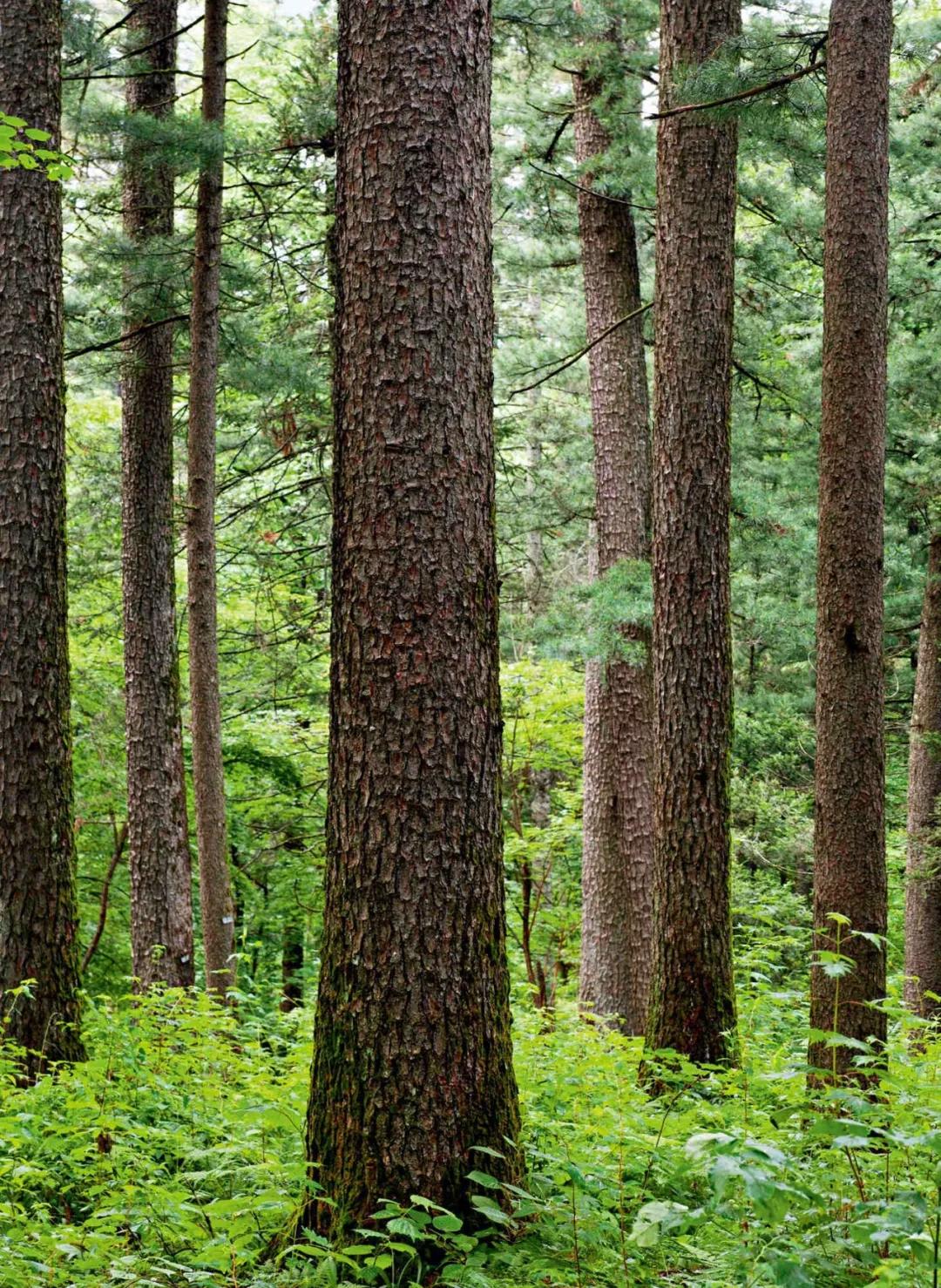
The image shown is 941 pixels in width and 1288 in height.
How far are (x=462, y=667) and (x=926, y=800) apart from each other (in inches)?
395

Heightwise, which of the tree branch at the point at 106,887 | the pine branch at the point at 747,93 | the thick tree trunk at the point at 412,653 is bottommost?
the tree branch at the point at 106,887

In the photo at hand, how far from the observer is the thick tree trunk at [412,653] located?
3393 mm

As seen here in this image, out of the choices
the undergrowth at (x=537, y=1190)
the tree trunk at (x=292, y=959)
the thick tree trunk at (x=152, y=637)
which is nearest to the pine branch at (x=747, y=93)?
the undergrowth at (x=537, y=1190)

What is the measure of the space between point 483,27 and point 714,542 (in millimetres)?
3463

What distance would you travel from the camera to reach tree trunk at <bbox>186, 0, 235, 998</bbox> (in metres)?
9.11

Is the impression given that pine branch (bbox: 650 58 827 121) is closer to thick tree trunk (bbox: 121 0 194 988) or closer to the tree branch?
thick tree trunk (bbox: 121 0 194 988)

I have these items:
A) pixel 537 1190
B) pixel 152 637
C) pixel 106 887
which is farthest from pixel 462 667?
pixel 106 887

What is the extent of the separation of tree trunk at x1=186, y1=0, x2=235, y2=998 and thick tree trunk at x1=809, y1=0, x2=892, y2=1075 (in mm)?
4914

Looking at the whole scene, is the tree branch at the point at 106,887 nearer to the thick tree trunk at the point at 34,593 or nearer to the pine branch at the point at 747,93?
the thick tree trunk at the point at 34,593

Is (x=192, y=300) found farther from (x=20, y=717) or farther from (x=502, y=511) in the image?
(x=502, y=511)

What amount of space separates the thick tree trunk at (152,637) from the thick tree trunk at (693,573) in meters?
4.58

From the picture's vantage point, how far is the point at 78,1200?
14.4ft

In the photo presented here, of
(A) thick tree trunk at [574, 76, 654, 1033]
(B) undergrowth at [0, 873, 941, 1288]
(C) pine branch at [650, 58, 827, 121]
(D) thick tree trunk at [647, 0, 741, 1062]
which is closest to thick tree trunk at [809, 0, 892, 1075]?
→ (C) pine branch at [650, 58, 827, 121]

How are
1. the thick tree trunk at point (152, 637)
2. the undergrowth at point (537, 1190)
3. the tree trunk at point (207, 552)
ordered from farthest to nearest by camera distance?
1. the thick tree trunk at point (152, 637)
2. the tree trunk at point (207, 552)
3. the undergrowth at point (537, 1190)
